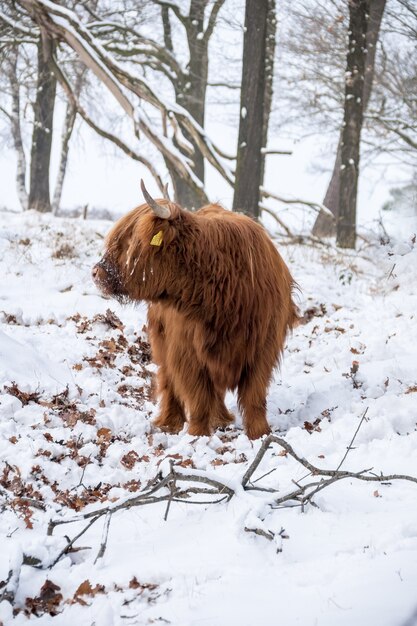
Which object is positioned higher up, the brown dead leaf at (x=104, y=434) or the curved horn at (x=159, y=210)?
the curved horn at (x=159, y=210)

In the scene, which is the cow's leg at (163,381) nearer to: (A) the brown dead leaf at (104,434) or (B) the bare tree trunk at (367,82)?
(A) the brown dead leaf at (104,434)

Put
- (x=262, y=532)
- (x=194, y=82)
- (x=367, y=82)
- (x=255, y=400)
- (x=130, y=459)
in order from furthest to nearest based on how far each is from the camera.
Result: 1. (x=194, y=82)
2. (x=367, y=82)
3. (x=255, y=400)
4. (x=130, y=459)
5. (x=262, y=532)

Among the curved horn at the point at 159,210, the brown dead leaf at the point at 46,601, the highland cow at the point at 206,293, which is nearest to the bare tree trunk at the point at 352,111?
the highland cow at the point at 206,293

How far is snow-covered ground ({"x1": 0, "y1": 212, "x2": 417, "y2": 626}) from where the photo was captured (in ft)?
6.80

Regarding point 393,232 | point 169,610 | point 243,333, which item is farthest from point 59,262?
point 169,610

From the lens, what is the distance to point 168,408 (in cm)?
492

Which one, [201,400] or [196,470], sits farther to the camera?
[201,400]

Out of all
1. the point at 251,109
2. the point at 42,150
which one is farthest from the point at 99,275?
the point at 42,150

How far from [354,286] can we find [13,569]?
23.7ft

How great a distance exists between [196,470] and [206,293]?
1.75 metres

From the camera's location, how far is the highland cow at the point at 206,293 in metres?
4.20

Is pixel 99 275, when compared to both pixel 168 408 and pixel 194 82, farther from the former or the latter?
pixel 194 82

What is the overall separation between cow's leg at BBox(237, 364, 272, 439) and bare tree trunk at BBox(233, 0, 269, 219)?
5607 millimetres

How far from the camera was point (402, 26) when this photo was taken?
15289 mm
